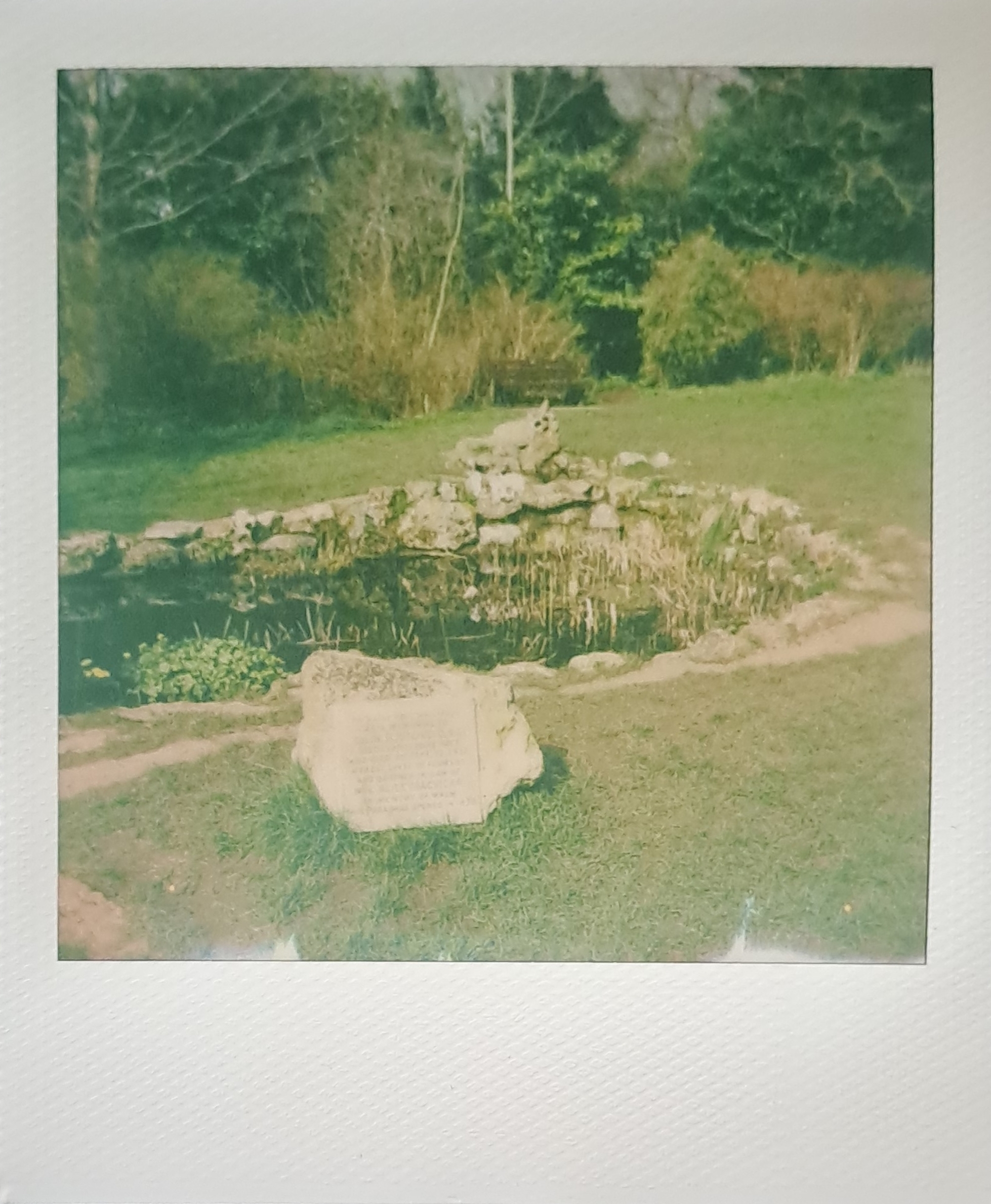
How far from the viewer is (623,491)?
959 mm

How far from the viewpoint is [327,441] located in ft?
3.15

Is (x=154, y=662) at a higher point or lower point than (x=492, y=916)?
higher

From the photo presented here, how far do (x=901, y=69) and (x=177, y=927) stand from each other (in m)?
1.23

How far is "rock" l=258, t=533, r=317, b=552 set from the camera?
37.8 inches

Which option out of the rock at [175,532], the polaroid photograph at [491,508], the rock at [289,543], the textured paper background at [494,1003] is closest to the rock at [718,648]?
the polaroid photograph at [491,508]

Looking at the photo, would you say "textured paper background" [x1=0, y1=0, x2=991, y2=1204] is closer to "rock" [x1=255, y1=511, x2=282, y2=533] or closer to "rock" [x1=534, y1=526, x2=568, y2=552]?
"rock" [x1=255, y1=511, x2=282, y2=533]

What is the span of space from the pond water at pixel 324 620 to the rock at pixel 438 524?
2cm

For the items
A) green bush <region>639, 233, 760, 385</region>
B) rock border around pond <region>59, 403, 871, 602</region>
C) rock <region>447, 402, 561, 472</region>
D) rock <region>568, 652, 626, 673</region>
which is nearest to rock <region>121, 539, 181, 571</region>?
rock border around pond <region>59, 403, 871, 602</region>

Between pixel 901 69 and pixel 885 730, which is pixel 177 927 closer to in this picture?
pixel 885 730

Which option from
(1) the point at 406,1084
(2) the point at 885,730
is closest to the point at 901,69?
(2) the point at 885,730

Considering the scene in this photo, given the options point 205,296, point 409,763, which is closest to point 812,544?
point 409,763

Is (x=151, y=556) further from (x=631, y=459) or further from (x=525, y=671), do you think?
(x=631, y=459)

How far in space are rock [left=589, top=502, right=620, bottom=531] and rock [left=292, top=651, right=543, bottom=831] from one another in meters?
0.20

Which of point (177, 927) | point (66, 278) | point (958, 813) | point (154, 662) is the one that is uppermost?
point (66, 278)
